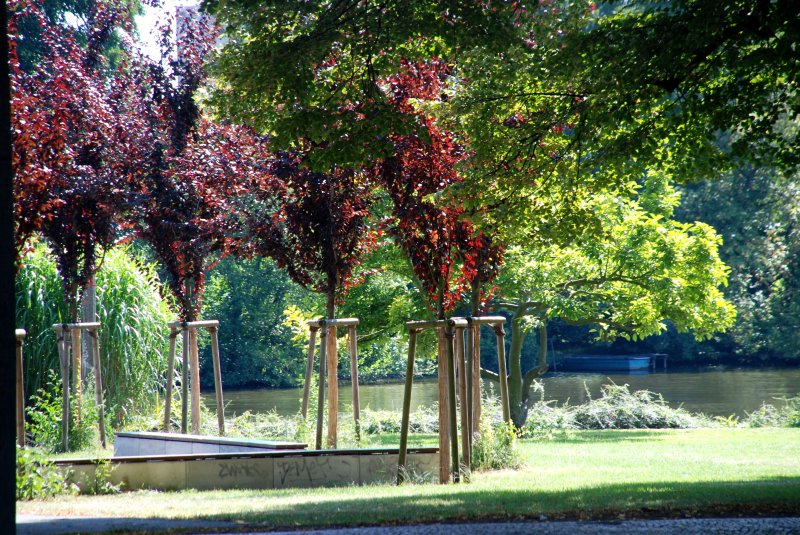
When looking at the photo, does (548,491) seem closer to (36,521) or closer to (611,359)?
(36,521)

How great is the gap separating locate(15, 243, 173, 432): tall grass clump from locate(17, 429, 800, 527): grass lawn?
706 centimetres

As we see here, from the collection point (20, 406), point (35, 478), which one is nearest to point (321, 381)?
point (20, 406)

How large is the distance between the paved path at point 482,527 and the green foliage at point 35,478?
1.33 m

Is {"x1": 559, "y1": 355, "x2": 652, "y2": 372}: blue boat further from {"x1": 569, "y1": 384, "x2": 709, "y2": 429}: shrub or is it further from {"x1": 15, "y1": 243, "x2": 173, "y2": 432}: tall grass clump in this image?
{"x1": 15, "y1": 243, "x2": 173, "y2": 432}: tall grass clump

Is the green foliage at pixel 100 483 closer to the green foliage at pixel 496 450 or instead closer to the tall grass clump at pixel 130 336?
the green foliage at pixel 496 450

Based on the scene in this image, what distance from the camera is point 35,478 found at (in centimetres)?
764

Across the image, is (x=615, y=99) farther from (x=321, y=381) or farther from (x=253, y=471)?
(x=253, y=471)

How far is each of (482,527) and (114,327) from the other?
1064cm

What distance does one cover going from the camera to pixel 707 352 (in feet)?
167

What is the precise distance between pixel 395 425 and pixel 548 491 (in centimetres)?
1277

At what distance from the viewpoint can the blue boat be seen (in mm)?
52219

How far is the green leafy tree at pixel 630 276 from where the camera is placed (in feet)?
57.9

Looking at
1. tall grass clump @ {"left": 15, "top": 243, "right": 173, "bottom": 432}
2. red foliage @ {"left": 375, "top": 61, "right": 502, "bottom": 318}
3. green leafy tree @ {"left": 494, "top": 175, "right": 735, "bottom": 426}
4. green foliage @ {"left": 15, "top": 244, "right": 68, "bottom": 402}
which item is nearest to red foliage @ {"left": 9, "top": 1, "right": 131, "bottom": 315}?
tall grass clump @ {"left": 15, "top": 243, "right": 173, "bottom": 432}

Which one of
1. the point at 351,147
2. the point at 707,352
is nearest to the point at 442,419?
the point at 351,147
